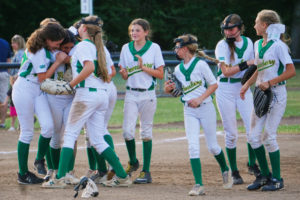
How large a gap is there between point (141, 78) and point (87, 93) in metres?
1.06

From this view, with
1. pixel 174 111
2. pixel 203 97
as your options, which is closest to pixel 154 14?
pixel 174 111

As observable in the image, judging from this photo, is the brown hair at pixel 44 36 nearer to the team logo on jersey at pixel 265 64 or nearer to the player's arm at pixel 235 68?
the player's arm at pixel 235 68

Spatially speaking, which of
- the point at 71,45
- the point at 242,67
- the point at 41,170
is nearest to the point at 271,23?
the point at 242,67

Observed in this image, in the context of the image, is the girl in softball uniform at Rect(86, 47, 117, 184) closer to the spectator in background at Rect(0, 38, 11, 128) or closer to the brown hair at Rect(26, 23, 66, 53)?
the brown hair at Rect(26, 23, 66, 53)

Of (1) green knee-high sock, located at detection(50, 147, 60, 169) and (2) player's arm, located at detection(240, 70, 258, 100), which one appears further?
(1) green knee-high sock, located at detection(50, 147, 60, 169)

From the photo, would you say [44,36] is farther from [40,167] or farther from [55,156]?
[40,167]

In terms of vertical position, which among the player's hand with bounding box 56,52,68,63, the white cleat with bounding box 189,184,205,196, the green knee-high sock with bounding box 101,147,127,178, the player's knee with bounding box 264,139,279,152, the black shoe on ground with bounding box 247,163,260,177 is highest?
the player's hand with bounding box 56,52,68,63

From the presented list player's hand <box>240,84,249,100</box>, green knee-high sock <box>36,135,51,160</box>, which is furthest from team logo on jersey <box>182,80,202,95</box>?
green knee-high sock <box>36,135,51,160</box>

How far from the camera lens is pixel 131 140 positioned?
7.76 metres

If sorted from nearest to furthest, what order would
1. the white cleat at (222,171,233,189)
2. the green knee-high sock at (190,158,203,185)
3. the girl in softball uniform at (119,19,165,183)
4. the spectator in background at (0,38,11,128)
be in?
the green knee-high sock at (190,158,203,185), the white cleat at (222,171,233,189), the girl in softball uniform at (119,19,165,183), the spectator in background at (0,38,11,128)

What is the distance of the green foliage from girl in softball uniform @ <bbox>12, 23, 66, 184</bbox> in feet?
89.0

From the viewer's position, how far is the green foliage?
35250 millimetres

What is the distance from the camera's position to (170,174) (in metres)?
8.01

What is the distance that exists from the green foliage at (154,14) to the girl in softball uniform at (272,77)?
2685 centimetres
